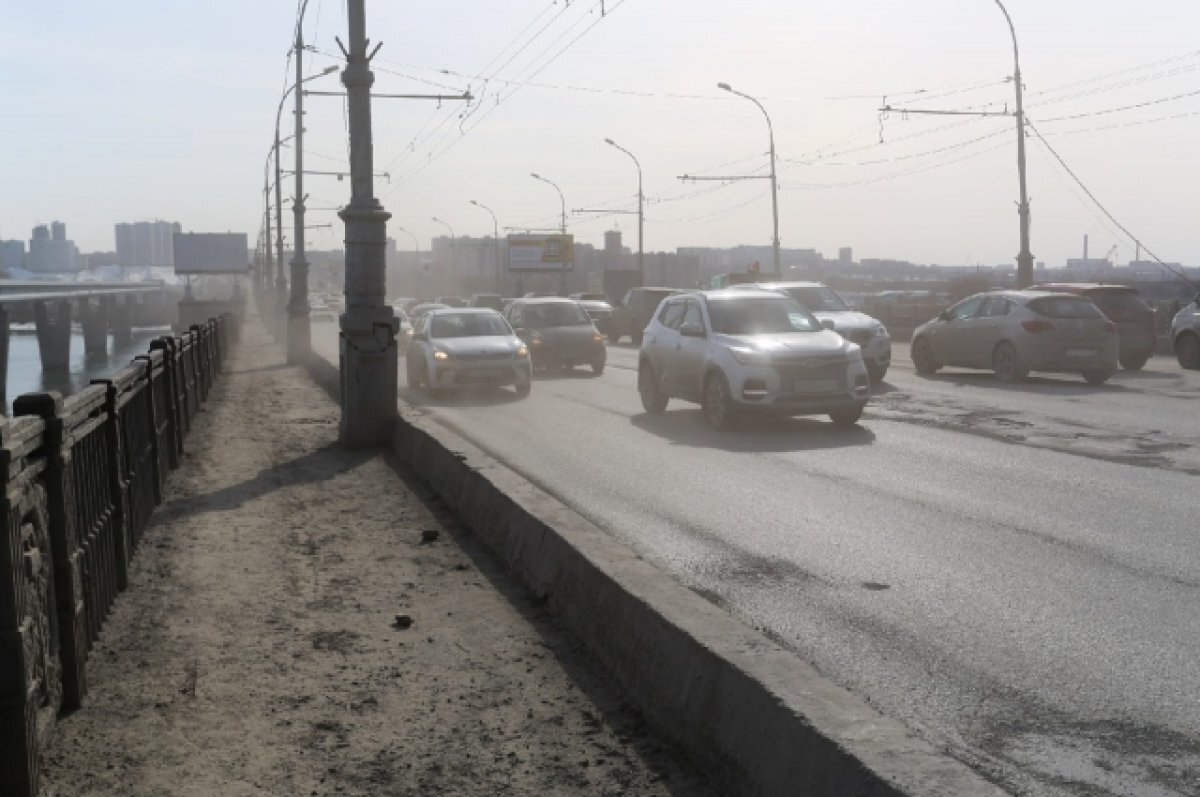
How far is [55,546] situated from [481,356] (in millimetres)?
16849

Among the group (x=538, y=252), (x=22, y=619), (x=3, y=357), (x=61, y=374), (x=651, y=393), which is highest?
(x=538, y=252)

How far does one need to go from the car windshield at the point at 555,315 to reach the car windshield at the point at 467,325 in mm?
3935

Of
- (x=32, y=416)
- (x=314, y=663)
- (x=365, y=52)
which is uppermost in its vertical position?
(x=365, y=52)

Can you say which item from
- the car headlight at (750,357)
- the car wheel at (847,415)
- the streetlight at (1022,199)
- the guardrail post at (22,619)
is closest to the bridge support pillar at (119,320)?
the streetlight at (1022,199)

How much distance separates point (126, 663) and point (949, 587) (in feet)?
13.1

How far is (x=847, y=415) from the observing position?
1532 centimetres

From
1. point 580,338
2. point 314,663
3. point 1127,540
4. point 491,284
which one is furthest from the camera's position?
point 491,284

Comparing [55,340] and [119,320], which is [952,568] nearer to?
[55,340]

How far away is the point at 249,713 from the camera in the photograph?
496cm

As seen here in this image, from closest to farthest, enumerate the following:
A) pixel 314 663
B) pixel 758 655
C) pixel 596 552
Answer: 1. pixel 758 655
2. pixel 314 663
3. pixel 596 552

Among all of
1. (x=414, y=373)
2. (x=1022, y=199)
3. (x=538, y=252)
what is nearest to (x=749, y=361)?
(x=414, y=373)

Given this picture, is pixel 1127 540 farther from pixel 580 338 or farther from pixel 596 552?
pixel 580 338

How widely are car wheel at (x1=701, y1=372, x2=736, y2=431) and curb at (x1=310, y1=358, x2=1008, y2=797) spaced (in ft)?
25.3

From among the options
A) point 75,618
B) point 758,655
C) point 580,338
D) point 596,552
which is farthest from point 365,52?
point 580,338
